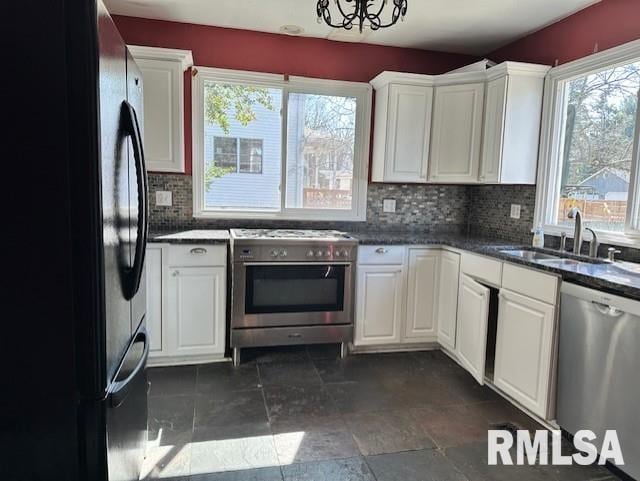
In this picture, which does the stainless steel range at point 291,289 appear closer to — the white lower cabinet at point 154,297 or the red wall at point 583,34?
the white lower cabinet at point 154,297

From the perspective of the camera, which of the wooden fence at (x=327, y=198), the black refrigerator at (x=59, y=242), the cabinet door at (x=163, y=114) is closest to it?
the black refrigerator at (x=59, y=242)

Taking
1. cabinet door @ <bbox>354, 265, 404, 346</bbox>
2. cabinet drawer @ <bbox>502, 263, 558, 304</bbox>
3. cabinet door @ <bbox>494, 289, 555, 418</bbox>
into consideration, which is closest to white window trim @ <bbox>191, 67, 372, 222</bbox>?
cabinet door @ <bbox>354, 265, 404, 346</bbox>

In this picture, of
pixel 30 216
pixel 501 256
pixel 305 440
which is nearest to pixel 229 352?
pixel 305 440

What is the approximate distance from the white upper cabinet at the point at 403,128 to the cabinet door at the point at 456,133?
7 cm

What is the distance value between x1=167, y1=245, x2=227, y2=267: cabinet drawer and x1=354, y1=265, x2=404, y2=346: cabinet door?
104cm

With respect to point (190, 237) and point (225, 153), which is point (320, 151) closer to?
point (225, 153)

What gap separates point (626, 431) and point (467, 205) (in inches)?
96.0

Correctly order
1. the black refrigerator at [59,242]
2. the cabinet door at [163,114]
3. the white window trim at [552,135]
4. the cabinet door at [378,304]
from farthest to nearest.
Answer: the cabinet door at [378,304], the cabinet door at [163,114], the white window trim at [552,135], the black refrigerator at [59,242]

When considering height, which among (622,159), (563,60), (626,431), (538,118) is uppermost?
(563,60)

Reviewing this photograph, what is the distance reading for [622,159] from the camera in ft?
8.59

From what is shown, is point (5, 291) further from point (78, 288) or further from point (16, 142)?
point (16, 142)

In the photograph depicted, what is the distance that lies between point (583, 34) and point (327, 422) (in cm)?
299

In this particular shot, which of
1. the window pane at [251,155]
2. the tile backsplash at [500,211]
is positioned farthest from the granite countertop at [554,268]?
the window pane at [251,155]

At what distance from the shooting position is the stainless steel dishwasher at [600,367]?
186 cm
